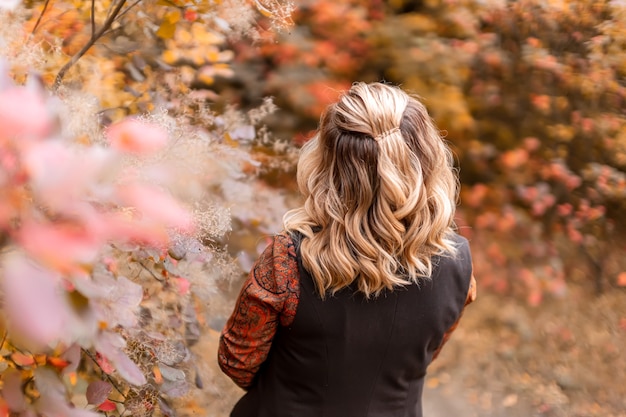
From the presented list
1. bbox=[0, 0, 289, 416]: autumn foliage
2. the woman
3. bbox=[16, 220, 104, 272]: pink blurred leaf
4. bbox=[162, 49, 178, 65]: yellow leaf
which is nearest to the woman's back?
the woman

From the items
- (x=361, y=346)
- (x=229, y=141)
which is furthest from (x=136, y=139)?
(x=229, y=141)

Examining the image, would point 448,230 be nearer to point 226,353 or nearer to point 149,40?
point 226,353

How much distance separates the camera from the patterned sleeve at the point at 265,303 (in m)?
1.34

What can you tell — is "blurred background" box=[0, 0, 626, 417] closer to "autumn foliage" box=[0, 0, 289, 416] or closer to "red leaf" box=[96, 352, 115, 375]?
"autumn foliage" box=[0, 0, 289, 416]

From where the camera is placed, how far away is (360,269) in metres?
1.33

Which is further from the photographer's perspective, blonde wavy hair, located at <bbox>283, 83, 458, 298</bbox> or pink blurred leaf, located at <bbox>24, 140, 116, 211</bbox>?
blonde wavy hair, located at <bbox>283, 83, 458, 298</bbox>

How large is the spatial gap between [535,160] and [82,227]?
366cm

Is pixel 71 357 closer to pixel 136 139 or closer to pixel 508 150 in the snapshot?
pixel 136 139

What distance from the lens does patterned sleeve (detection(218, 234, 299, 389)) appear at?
1342 millimetres

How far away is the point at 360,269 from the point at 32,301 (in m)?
0.92

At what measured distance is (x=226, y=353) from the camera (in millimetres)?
1511

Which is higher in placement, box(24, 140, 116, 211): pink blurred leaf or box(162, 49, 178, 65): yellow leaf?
box(24, 140, 116, 211): pink blurred leaf

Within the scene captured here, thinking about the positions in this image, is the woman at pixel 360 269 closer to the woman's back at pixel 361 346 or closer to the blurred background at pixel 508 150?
the woman's back at pixel 361 346

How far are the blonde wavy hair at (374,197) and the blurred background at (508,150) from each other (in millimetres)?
1130
